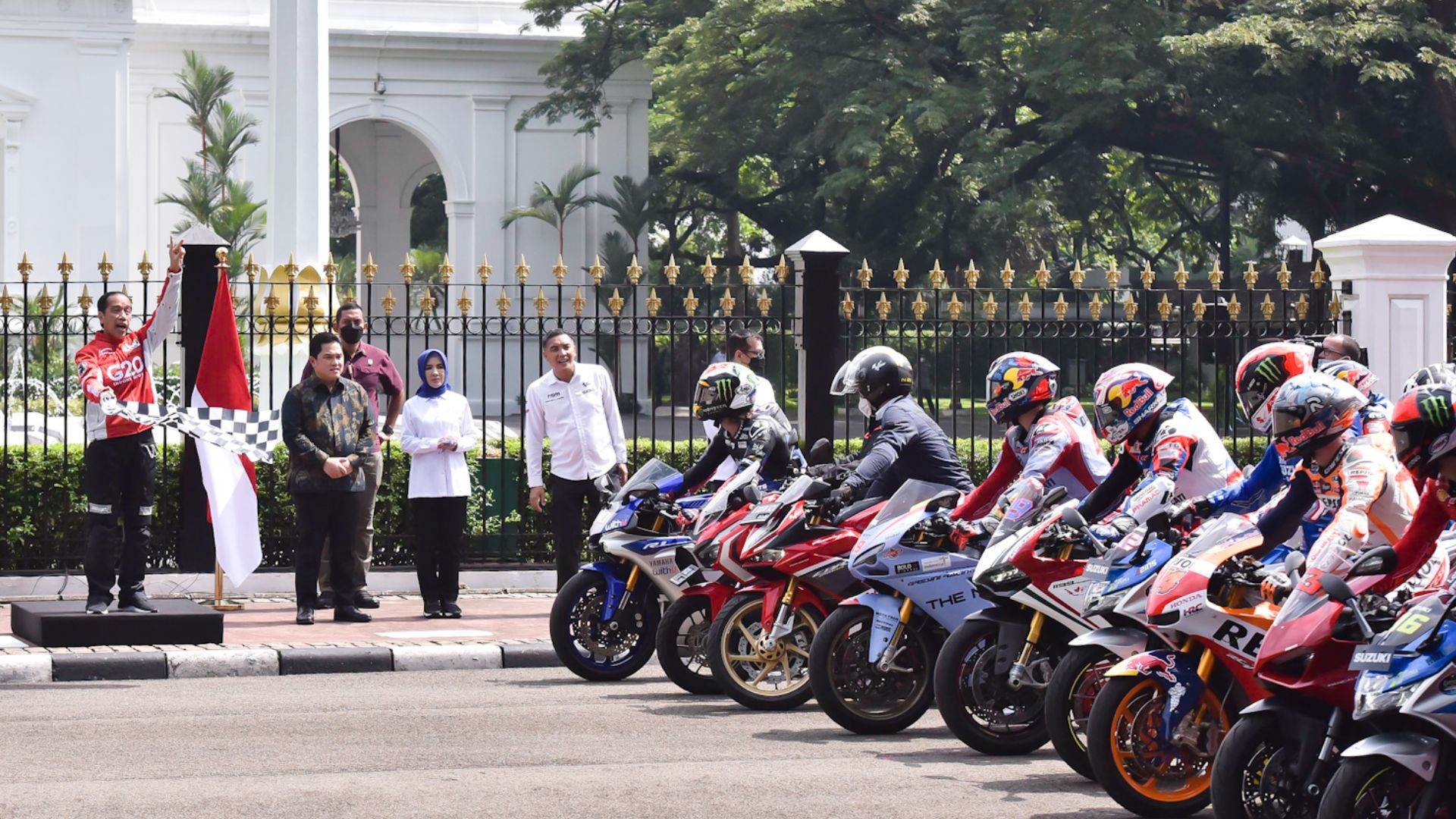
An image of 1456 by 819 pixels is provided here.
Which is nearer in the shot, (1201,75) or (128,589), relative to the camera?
(128,589)

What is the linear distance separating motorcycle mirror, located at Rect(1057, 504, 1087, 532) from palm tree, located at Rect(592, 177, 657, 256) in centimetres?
3008

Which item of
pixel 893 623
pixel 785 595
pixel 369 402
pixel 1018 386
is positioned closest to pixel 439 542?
pixel 369 402

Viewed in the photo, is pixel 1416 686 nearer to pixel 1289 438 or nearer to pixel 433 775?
pixel 1289 438

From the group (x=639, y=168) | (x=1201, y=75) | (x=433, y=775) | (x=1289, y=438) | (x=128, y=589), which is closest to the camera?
(x=1289, y=438)

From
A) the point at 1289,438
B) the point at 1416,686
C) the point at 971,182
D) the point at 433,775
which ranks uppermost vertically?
the point at 971,182

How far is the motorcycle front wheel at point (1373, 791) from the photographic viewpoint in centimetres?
516

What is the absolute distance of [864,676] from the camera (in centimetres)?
825

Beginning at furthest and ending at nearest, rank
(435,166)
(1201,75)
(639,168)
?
1. (435,166)
2. (639,168)
3. (1201,75)

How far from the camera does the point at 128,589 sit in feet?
34.5

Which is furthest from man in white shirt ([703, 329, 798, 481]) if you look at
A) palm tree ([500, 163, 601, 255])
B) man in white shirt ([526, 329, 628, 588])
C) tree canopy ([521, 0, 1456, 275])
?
palm tree ([500, 163, 601, 255])

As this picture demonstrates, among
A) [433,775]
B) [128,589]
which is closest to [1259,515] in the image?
[433,775]

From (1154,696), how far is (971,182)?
79.4 feet

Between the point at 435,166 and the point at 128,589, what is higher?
the point at 435,166

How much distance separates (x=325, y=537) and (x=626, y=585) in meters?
2.85
